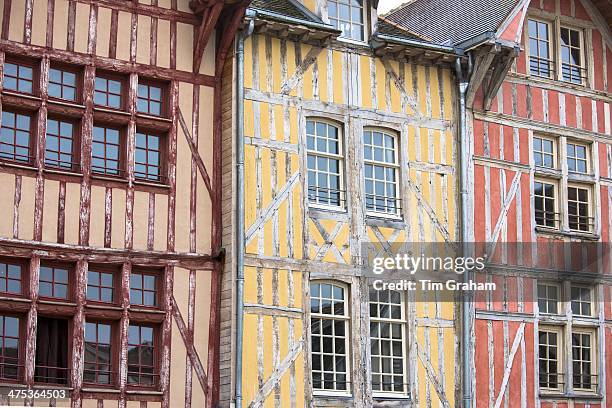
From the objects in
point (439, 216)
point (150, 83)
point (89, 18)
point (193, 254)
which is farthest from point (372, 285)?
point (89, 18)

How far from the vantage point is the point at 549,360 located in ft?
73.5

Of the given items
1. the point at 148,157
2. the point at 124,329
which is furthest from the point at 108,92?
the point at 124,329

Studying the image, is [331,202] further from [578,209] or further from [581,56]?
[581,56]

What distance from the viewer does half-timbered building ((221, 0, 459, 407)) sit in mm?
19281

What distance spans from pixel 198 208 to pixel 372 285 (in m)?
3.08

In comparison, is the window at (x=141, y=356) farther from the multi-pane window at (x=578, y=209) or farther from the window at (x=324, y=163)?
the multi-pane window at (x=578, y=209)

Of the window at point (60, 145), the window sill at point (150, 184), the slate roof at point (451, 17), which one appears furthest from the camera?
the slate roof at point (451, 17)

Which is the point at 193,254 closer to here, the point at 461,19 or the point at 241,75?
the point at 241,75

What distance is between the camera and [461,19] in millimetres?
23578

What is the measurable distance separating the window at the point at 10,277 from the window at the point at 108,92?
262 centimetres

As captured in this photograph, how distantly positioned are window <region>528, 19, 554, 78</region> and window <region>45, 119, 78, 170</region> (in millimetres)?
8529

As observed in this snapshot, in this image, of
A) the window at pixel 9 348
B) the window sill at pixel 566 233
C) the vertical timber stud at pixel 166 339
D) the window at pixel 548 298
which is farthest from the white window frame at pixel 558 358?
the window at pixel 9 348

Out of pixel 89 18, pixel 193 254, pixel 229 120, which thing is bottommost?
pixel 193 254

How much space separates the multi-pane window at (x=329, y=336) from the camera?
780 inches
